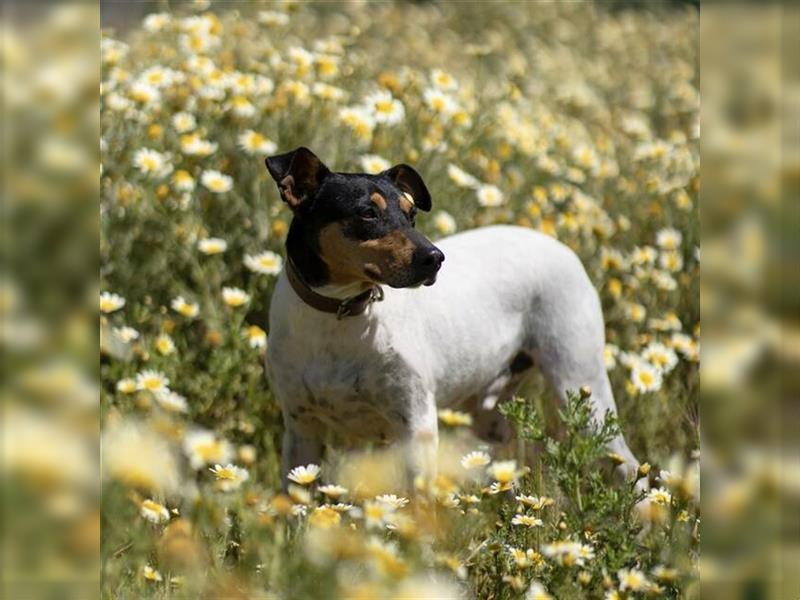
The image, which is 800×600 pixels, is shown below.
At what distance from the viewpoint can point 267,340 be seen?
3314mm

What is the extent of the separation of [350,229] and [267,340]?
1.77 ft

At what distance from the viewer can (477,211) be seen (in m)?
4.85

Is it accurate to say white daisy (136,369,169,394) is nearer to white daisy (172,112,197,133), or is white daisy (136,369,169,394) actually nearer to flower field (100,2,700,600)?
flower field (100,2,700,600)

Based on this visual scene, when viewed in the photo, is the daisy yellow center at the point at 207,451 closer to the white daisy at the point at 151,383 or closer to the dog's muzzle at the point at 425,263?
the dog's muzzle at the point at 425,263

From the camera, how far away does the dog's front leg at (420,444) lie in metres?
3.10

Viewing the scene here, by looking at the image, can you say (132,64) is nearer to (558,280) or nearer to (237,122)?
(237,122)

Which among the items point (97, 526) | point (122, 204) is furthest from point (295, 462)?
point (97, 526)

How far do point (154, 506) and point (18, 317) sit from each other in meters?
1.43

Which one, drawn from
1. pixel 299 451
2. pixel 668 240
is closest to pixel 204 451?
pixel 299 451

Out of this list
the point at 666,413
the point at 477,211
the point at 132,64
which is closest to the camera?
the point at 666,413

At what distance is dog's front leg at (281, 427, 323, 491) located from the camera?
3.29m

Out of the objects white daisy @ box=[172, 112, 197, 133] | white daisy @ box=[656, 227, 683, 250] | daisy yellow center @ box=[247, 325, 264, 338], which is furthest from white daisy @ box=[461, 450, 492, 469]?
white daisy @ box=[656, 227, 683, 250]

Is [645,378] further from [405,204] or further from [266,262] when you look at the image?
[266,262]

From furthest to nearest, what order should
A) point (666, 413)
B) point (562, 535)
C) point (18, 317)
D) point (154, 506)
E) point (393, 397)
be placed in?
point (666, 413) < point (393, 397) < point (562, 535) < point (154, 506) < point (18, 317)
